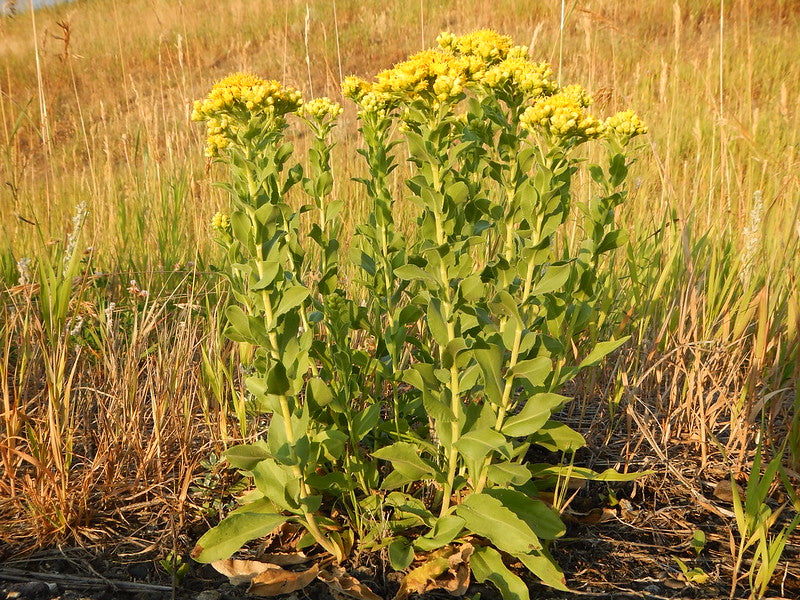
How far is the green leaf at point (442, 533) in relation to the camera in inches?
61.4

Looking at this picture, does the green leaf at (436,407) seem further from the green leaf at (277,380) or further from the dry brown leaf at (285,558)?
the dry brown leaf at (285,558)

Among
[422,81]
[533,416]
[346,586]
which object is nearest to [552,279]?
[533,416]

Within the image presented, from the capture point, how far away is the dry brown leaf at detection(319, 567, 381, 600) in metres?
1.59

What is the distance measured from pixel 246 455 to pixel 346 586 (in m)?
0.43

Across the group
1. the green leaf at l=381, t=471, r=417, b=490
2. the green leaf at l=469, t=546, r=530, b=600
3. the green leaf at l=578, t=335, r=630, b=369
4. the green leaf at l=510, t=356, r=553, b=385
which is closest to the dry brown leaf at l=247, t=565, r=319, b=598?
the green leaf at l=381, t=471, r=417, b=490

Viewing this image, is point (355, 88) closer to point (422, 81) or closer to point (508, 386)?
point (422, 81)

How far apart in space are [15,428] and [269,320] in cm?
91

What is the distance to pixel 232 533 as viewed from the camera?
158cm

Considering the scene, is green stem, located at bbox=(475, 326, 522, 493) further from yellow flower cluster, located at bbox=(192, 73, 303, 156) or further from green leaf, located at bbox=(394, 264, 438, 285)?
yellow flower cluster, located at bbox=(192, 73, 303, 156)

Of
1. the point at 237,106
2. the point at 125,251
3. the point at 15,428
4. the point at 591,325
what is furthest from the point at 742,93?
the point at 15,428

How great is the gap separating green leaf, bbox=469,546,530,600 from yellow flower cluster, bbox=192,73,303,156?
117cm

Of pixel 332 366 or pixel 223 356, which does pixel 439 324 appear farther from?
pixel 223 356

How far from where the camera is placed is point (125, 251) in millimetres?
3477

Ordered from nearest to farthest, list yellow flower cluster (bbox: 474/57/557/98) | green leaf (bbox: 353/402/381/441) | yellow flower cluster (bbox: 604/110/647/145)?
1. yellow flower cluster (bbox: 474/57/557/98)
2. green leaf (bbox: 353/402/381/441)
3. yellow flower cluster (bbox: 604/110/647/145)
